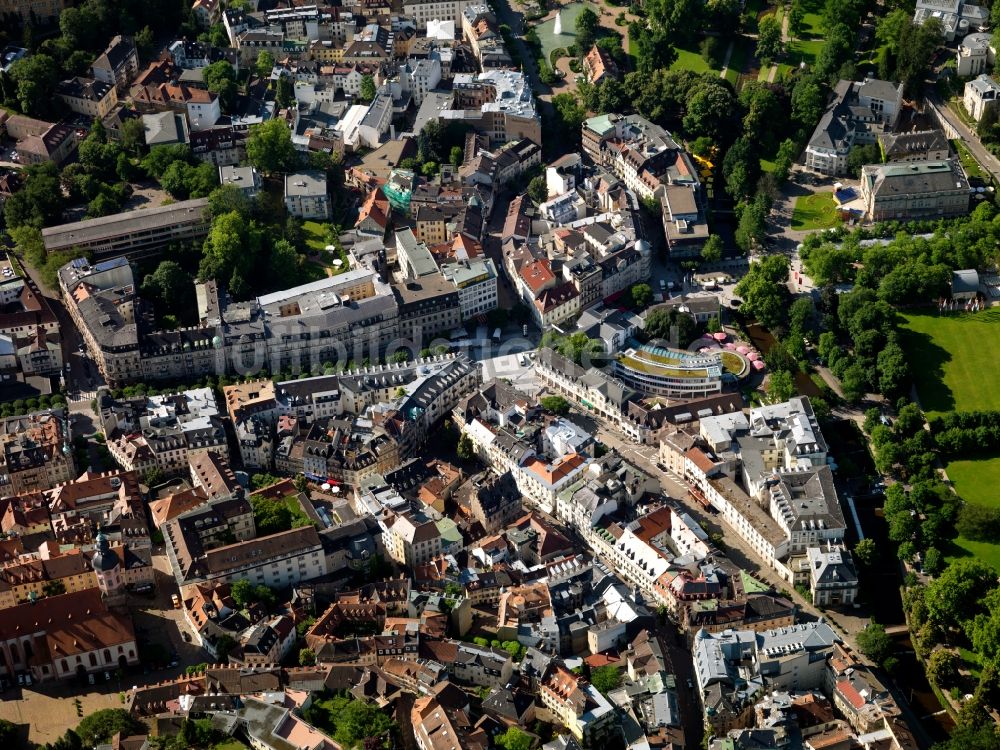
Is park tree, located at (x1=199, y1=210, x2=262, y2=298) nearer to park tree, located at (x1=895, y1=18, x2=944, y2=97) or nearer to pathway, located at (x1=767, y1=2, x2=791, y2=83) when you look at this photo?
pathway, located at (x1=767, y1=2, x2=791, y2=83)

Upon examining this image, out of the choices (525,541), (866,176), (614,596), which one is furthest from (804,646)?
(866,176)

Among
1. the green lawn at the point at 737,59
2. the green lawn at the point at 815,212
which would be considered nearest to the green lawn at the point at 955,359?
the green lawn at the point at 815,212

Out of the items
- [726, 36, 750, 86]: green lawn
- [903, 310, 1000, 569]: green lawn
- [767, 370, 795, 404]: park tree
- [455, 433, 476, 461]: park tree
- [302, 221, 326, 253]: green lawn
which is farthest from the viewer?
[726, 36, 750, 86]: green lawn

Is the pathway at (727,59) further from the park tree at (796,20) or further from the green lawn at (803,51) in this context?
the park tree at (796,20)

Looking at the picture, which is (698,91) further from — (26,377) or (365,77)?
(26,377)

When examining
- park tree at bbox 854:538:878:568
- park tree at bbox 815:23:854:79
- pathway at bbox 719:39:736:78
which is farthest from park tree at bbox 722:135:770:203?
park tree at bbox 854:538:878:568

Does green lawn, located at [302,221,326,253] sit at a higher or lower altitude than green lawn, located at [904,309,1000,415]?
higher
